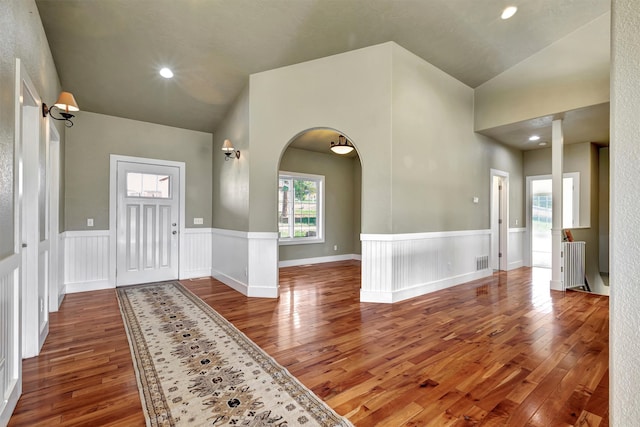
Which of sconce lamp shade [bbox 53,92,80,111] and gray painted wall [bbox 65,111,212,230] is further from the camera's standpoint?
gray painted wall [bbox 65,111,212,230]

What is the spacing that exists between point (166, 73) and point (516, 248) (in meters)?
7.42

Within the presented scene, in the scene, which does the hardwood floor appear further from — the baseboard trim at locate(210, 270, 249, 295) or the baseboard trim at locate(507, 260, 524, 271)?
the baseboard trim at locate(507, 260, 524, 271)

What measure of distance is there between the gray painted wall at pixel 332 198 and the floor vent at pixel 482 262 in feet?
10.7

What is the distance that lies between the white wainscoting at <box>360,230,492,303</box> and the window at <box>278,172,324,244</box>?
319cm

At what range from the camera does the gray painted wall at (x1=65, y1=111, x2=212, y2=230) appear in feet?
15.3

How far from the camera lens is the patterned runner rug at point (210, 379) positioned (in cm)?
178

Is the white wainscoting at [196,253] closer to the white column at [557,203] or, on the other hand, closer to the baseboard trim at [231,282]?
the baseboard trim at [231,282]

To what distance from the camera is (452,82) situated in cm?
496

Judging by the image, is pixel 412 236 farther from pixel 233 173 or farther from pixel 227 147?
pixel 227 147

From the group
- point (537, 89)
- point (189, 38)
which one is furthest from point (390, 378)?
point (537, 89)

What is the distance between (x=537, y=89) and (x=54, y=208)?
22.7 feet

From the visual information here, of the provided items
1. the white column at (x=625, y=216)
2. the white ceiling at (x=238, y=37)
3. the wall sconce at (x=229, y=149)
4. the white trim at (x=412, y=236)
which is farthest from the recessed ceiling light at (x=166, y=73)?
the white column at (x=625, y=216)

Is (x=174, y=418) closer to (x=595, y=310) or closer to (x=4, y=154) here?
(x=4, y=154)

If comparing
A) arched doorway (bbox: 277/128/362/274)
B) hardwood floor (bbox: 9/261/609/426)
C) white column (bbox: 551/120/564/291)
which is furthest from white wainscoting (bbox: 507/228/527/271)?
arched doorway (bbox: 277/128/362/274)
